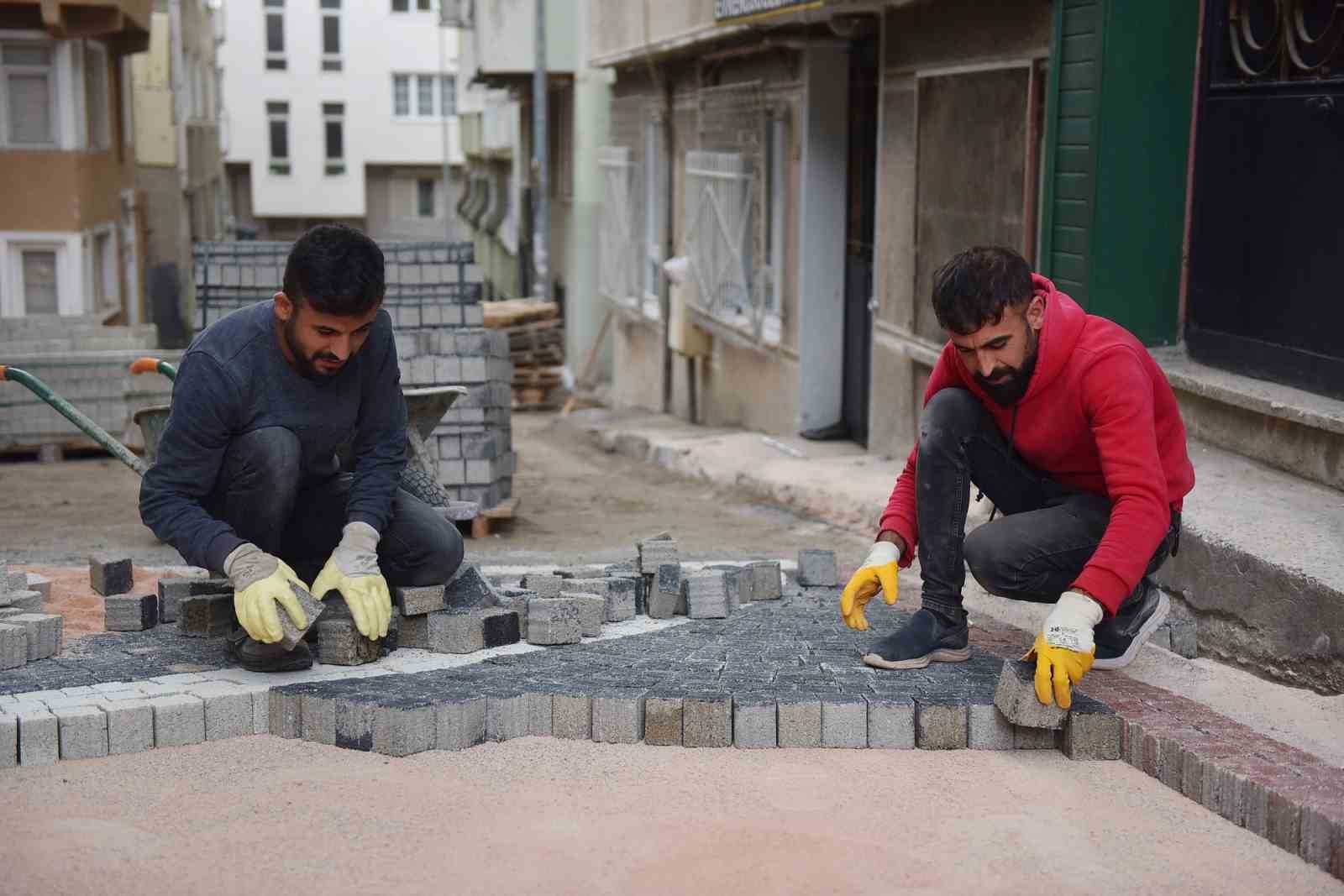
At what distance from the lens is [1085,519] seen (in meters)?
4.20

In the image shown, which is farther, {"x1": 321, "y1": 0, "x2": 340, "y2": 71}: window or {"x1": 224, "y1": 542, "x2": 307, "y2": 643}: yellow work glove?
{"x1": 321, "y1": 0, "x2": 340, "y2": 71}: window

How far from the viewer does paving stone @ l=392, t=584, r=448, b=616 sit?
14.6 feet

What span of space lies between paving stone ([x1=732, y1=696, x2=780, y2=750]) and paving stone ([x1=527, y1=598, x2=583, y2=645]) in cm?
78

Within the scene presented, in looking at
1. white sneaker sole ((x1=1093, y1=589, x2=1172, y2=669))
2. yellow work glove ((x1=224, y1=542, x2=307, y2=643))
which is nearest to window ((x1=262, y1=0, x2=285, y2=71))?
yellow work glove ((x1=224, y1=542, x2=307, y2=643))

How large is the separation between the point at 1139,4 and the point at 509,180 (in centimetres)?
2369

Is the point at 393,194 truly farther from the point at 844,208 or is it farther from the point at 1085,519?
the point at 1085,519

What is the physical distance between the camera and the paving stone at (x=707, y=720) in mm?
3986

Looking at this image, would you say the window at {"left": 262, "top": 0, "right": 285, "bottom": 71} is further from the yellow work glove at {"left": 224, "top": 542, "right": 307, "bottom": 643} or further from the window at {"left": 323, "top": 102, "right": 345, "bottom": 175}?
the yellow work glove at {"left": 224, "top": 542, "right": 307, "bottom": 643}

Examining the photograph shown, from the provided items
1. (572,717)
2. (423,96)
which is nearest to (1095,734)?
(572,717)

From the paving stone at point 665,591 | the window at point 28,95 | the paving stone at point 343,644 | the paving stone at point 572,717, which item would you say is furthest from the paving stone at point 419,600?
the window at point 28,95

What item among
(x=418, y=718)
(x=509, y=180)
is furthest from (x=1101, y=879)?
(x=509, y=180)

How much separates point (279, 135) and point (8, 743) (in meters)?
41.9

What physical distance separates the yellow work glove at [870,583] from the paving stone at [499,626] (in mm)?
1030

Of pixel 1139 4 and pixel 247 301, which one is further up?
pixel 1139 4
